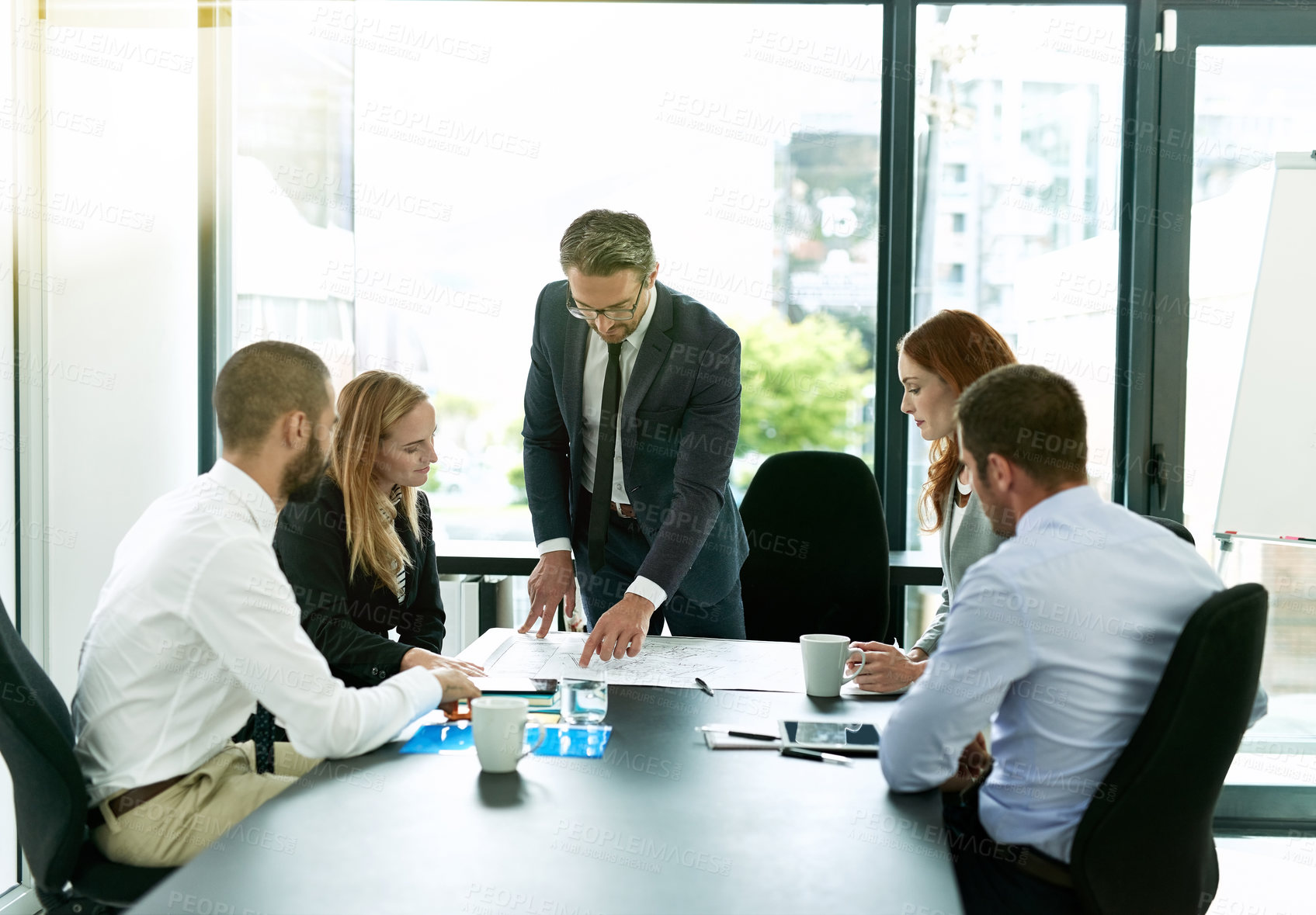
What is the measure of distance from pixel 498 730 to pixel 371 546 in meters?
0.81

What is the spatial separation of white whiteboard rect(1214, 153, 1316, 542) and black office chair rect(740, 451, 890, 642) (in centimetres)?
115

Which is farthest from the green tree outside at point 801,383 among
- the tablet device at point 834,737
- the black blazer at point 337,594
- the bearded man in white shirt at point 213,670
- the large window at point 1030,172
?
the bearded man in white shirt at point 213,670

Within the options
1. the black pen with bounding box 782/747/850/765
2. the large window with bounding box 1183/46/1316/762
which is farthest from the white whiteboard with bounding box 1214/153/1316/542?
the black pen with bounding box 782/747/850/765

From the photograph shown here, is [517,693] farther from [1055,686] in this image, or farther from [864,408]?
[864,408]

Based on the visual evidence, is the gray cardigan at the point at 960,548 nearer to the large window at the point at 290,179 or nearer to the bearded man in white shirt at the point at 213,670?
the bearded man in white shirt at the point at 213,670

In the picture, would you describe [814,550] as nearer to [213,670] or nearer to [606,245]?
[606,245]

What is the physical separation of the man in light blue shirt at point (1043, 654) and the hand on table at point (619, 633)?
72cm

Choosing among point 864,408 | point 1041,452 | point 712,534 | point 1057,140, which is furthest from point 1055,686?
point 1057,140

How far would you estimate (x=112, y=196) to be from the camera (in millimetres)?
3006

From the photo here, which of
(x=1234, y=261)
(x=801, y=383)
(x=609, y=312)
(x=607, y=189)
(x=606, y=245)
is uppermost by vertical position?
(x=607, y=189)

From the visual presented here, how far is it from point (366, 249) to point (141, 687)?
251 centimetres

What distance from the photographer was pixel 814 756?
1518 mm

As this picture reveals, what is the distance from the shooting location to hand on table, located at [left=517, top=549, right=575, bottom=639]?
2301mm

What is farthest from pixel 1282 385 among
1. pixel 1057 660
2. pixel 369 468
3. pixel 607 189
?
pixel 369 468
